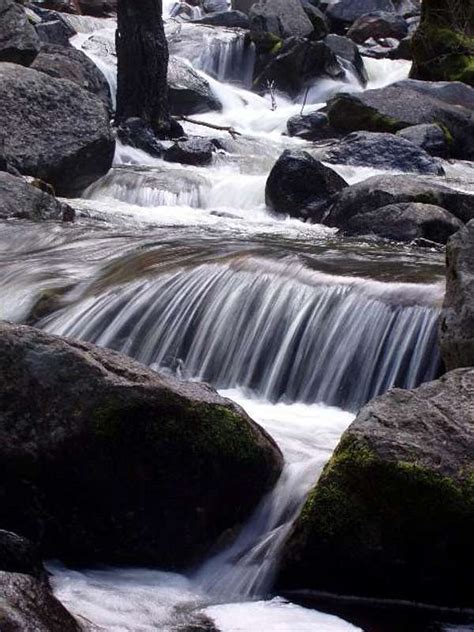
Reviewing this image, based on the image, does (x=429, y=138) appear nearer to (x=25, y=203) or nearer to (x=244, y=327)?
(x=25, y=203)

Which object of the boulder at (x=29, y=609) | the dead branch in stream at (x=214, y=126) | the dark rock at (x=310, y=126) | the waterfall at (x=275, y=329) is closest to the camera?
the boulder at (x=29, y=609)

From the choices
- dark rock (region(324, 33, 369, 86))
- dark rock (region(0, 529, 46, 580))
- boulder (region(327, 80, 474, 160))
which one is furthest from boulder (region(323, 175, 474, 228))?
dark rock (region(324, 33, 369, 86))

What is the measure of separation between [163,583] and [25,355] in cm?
115

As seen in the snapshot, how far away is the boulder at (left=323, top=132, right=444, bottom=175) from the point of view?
52.5 ft

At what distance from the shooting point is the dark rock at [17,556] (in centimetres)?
404

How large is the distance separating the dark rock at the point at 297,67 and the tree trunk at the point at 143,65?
23.2 ft

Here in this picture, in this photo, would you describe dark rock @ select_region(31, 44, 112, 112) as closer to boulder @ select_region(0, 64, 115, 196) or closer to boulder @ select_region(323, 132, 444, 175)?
boulder @ select_region(0, 64, 115, 196)

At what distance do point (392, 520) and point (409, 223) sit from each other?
695 centimetres

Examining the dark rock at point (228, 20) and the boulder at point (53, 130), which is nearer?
the boulder at point (53, 130)

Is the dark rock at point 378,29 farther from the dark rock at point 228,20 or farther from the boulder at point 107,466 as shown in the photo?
the boulder at point 107,466

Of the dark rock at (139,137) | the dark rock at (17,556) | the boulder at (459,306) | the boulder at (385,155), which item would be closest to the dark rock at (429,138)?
the boulder at (385,155)

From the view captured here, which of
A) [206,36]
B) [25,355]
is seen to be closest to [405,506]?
[25,355]

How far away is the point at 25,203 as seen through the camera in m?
11.4

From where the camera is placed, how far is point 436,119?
1898 cm
